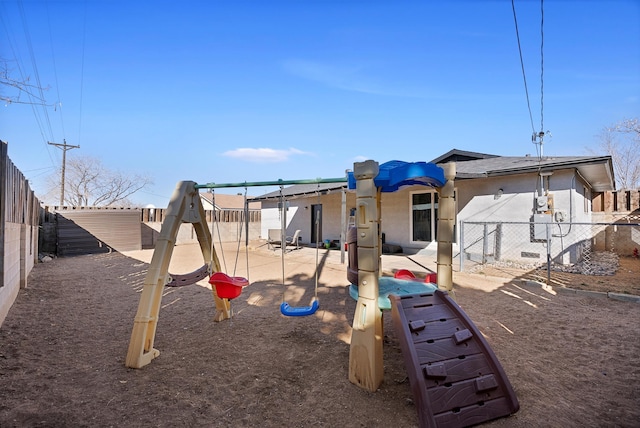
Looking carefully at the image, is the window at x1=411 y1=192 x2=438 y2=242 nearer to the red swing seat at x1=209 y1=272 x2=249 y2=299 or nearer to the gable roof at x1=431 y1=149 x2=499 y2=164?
the gable roof at x1=431 y1=149 x2=499 y2=164

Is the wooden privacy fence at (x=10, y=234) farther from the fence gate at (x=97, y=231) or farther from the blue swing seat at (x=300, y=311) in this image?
the fence gate at (x=97, y=231)

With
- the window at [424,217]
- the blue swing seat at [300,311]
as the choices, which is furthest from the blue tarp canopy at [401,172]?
the window at [424,217]

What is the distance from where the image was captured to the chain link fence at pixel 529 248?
8.23m

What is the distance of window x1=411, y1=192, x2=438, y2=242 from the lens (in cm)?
1050

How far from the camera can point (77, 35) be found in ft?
32.1

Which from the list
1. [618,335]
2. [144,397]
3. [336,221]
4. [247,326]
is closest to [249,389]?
[144,397]

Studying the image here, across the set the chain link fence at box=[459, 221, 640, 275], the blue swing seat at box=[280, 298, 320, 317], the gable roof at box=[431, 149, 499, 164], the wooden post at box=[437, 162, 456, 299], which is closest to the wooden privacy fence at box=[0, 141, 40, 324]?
the blue swing seat at box=[280, 298, 320, 317]

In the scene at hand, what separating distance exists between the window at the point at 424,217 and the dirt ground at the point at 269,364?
458cm

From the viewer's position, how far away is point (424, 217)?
1077 cm

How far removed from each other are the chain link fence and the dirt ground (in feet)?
7.43

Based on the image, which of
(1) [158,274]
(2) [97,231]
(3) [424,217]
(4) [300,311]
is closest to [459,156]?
(3) [424,217]

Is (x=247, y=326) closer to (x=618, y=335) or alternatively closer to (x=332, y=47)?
(x=618, y=335)

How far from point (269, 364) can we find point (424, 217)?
29.1ft

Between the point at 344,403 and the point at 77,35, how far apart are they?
13414 millimetres
